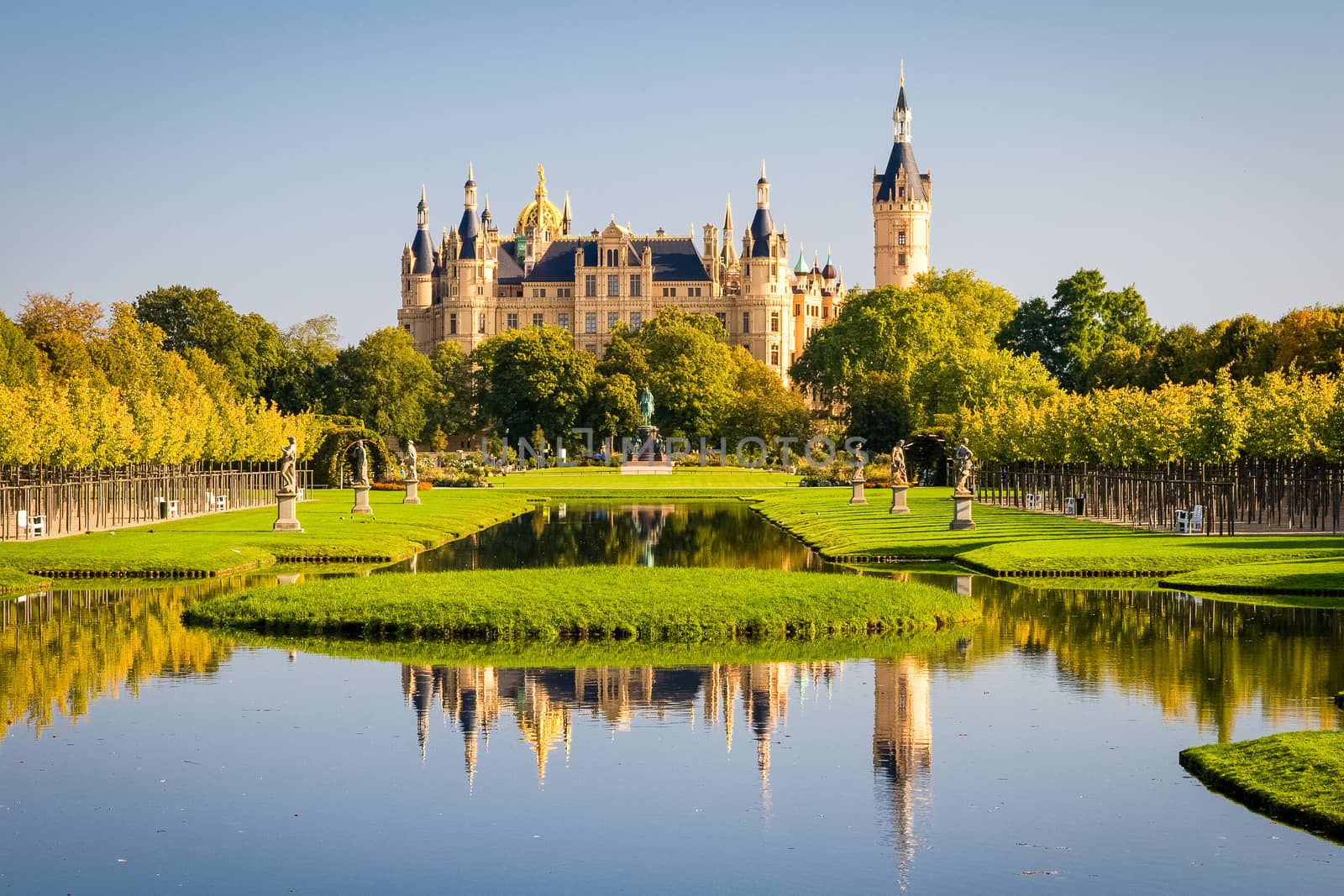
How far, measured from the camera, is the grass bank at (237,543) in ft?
111

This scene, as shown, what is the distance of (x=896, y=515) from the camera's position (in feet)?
172

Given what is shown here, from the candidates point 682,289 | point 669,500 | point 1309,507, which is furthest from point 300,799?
point 682,289

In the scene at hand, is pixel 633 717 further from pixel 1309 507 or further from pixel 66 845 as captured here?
pixel 1309 507

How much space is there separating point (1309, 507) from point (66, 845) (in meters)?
43.9

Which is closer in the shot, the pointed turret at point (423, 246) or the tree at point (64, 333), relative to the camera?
the tree at point (64, 333)

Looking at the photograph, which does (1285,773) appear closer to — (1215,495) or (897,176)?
(1215,495)

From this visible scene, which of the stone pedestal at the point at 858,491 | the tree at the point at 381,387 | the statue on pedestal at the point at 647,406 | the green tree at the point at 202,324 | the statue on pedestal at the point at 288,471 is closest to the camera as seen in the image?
the statue on pedestal at the point at 288,471

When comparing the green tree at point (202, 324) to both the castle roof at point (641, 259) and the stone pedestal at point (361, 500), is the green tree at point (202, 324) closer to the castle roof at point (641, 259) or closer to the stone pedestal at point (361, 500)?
the stone pedestal at point (361, 500)

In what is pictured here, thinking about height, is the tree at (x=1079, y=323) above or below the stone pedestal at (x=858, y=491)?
above

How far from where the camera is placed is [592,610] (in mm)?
25906

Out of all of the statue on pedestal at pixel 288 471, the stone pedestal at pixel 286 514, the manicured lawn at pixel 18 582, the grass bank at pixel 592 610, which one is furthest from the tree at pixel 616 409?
the grass bank at pixel 592 610

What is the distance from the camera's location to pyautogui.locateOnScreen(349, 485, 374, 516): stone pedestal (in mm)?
52969

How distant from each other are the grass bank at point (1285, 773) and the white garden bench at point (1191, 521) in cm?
2606

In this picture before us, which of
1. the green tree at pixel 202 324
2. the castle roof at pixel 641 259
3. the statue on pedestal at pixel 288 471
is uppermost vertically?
the castle roof at pixel 641 259
